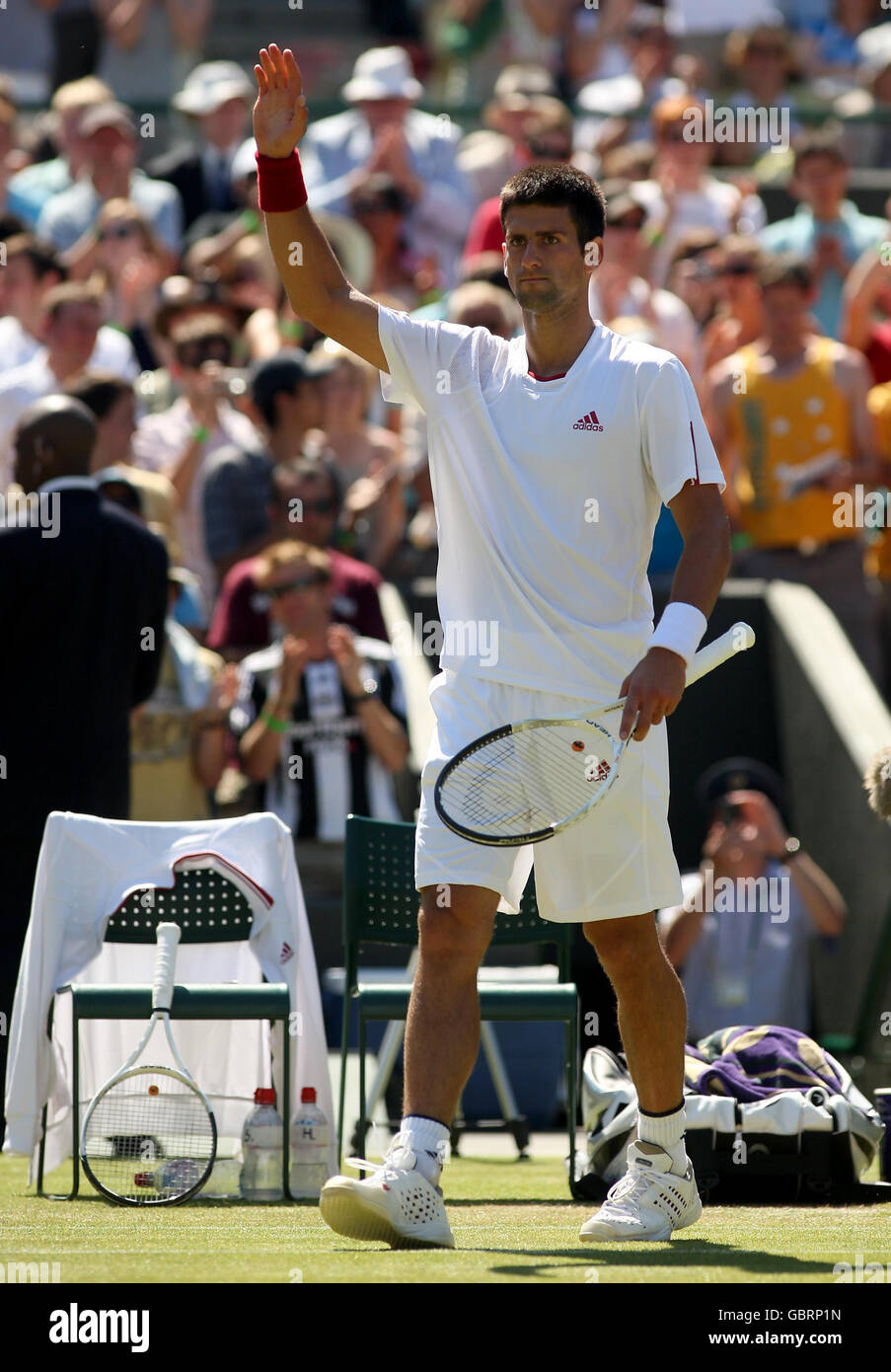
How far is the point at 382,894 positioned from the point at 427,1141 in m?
2.43

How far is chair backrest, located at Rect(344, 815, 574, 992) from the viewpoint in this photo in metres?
7.23

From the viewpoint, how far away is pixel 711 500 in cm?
520

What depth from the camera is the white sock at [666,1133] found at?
17.5 feet

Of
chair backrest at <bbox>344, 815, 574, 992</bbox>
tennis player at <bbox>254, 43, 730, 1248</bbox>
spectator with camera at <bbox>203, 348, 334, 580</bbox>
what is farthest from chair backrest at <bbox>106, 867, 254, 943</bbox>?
spectator with camera at <bbox>203, 348, 334, 580</bbox>

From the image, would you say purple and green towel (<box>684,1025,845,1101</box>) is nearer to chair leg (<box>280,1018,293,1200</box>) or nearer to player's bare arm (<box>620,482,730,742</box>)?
chair leg (<box>280,1018,293,1200</box>)

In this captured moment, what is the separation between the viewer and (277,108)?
5.30 meters

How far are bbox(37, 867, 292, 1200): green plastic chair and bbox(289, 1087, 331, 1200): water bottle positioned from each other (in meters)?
0.10

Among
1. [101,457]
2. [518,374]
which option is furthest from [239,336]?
[518,374]

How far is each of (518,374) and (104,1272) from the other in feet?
7.19

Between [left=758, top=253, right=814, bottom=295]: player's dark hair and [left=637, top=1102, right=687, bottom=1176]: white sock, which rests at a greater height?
[left=758, top=253, right=814, bottom=295]: player's dark hair

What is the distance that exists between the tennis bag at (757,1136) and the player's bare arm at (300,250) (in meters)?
2.30

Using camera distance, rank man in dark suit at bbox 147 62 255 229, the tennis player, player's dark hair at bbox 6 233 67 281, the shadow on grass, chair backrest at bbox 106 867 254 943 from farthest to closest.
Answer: man in dark suit at bbox 147 62 255 229
player's dark hair at bbox 6 233 67 281
chair backrest at bbox 106 867 254 943
the tennis player
the shadow on grass

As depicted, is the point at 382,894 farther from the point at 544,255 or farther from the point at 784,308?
the point at 784,308

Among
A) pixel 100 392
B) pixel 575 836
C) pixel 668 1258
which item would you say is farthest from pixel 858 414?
pixel 668 1258
